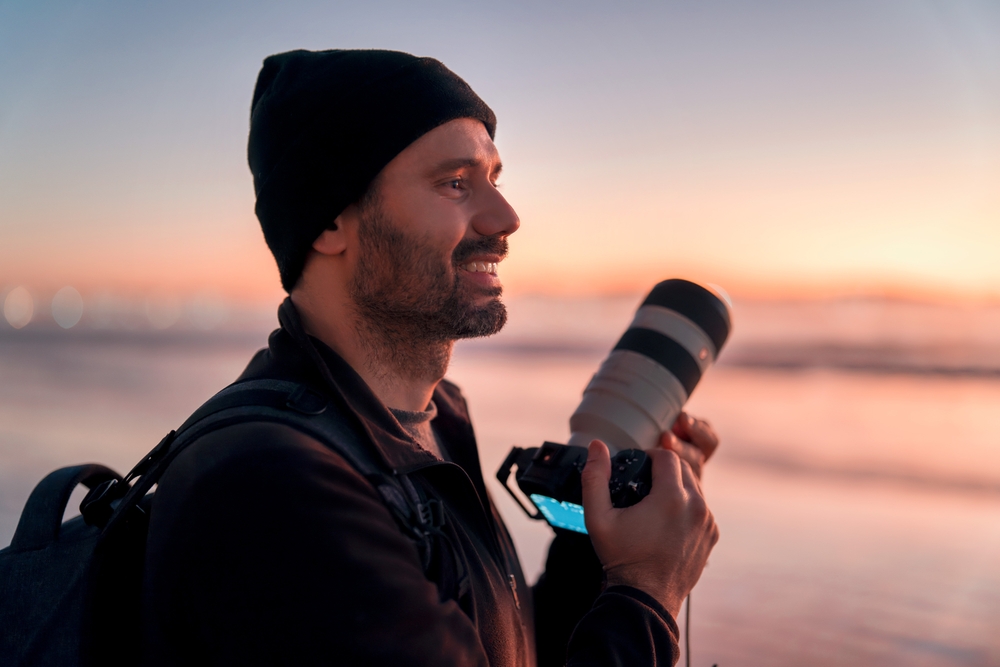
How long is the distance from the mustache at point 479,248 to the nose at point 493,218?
1cm

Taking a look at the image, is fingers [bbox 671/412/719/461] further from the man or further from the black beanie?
the black beanie

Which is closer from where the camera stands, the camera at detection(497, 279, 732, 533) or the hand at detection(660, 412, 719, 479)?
the camera at detection(497, 279, 732, 533)

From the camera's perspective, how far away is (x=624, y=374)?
6.36 ft

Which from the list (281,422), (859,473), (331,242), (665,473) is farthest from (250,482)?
(859,473)

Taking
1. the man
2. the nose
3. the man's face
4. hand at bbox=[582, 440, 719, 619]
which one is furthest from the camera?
the nose

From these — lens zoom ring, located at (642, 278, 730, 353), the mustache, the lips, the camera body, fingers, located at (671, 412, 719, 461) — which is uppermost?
lens zoom ring, located at (642, 278, 730, 353)

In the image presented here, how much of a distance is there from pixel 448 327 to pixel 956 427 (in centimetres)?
663

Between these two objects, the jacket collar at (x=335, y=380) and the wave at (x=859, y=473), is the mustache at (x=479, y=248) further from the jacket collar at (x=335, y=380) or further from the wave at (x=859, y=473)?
the wave at (x=859, y=473)

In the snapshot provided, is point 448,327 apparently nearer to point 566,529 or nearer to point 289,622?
point 566,529

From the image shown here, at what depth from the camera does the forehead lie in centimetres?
154

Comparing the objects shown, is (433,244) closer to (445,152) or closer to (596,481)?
(445,152)

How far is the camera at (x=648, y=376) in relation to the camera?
183 cm

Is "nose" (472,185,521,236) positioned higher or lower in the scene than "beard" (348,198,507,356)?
higher

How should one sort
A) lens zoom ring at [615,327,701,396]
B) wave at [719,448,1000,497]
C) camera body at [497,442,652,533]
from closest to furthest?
1. camera body at [497,442,652,533]
2. lens zoom ring at [615,327,701,396]
3. wave at [719,448,1000,497]
